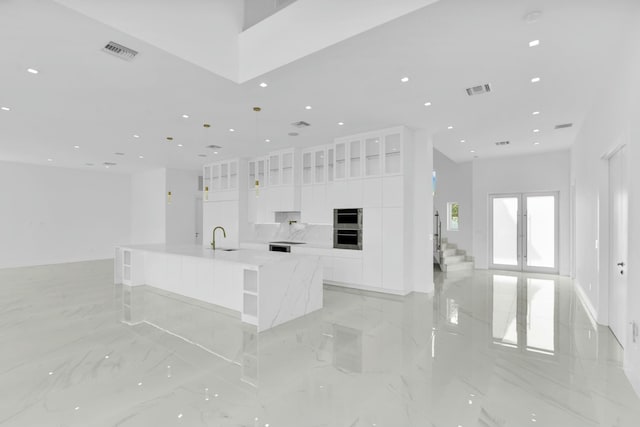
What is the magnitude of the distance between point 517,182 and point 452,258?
2695 mm

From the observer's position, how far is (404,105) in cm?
495

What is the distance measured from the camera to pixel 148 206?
450 inches

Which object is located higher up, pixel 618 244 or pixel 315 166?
pixel 315 166

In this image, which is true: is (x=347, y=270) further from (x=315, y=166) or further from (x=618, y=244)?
(x=618, y=244)

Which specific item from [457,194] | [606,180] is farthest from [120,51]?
[457,194]

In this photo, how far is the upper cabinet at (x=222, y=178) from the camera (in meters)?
9.27

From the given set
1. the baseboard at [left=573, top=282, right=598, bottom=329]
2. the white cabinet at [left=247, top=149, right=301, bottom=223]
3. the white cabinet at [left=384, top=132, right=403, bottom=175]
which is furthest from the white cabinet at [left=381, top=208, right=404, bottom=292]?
the baseboard at [left=573, top=282, right=598, bottom=329]

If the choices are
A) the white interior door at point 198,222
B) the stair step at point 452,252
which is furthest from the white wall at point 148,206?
the stair step at point 452,252

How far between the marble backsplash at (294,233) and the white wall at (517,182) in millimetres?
4554

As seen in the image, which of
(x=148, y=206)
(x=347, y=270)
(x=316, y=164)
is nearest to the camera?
(x=347, y=270)

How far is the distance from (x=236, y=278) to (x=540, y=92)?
5.12m

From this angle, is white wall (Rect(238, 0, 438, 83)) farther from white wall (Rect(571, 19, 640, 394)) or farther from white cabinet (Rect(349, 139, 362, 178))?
white cabinet (Rect(349, 139, 362, 178))

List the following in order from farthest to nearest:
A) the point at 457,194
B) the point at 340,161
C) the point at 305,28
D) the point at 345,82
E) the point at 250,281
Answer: the point at 457,194
the point at 340,161
the point at 250,281
the point at 345,82
the point at 305,28

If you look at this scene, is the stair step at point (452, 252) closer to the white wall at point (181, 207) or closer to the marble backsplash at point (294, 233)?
the marble backsplash at point (294, 233)
